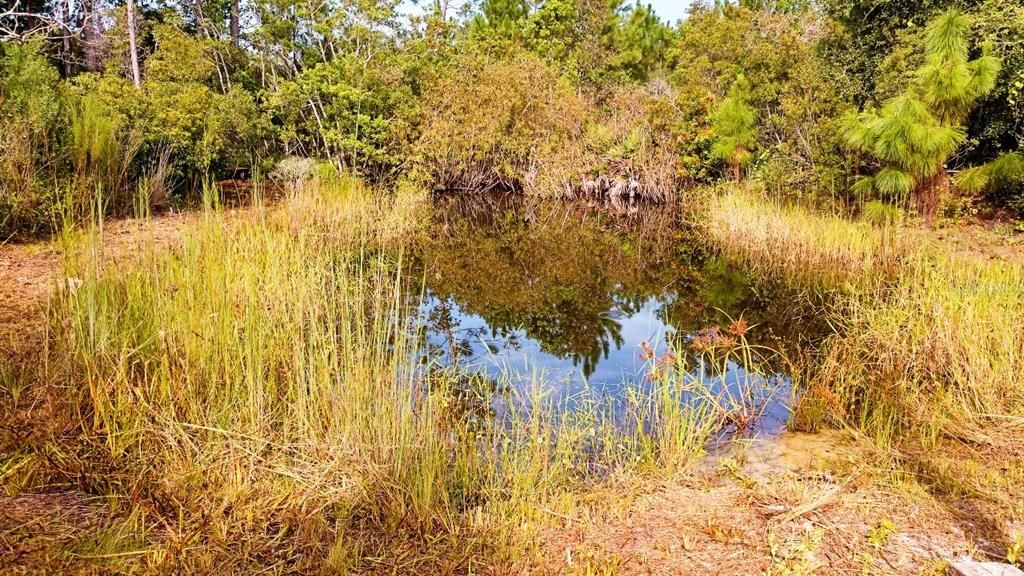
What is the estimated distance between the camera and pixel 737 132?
1236cm

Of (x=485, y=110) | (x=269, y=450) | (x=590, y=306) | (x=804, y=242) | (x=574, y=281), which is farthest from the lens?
(x=485, y=110)

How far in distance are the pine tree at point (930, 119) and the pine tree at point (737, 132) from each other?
431 cm

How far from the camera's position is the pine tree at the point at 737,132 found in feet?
40.4

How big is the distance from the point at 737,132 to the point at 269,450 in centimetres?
1171

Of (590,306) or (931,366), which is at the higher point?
(931,366)

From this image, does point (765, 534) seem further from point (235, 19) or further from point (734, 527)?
point (235, 19)

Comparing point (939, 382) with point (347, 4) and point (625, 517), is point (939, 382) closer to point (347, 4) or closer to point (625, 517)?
point (625, 517)

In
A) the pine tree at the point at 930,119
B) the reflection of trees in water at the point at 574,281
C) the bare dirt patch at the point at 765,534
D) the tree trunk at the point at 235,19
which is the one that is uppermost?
the tree trunk at the point at 235,19

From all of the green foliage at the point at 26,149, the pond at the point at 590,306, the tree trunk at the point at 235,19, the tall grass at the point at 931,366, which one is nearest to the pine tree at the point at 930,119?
the pond at the point at 590,306

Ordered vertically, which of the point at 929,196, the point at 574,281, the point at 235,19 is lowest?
the point at 574,281

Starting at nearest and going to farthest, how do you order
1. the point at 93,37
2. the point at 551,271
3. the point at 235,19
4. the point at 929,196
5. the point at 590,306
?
the point at 590,306 → the point at 929,196 → the point at 551,271 → the point at 235,19 → the point at 93,37

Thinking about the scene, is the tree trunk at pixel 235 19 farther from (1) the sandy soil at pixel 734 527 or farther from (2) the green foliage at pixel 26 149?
(1) the sandy soil at pixel 734 527

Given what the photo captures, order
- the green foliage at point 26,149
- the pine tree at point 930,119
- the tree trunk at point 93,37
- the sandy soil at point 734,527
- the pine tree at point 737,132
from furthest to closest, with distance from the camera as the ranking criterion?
the tree trunk at point 93,37 < the pine tree at point 737,132 < the pine tree at point 930,119 < the green foliage at point 26,149 < the sandy soil at point 734,527

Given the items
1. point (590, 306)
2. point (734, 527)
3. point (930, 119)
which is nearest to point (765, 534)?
point (734, 527)
